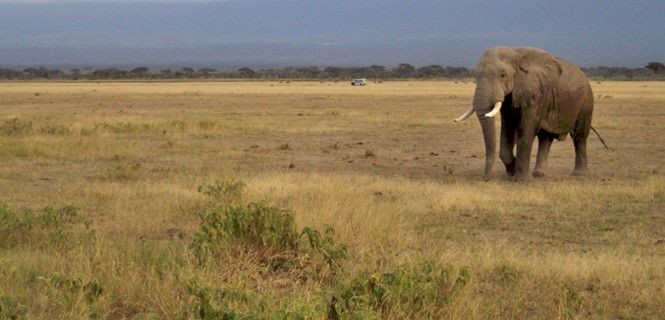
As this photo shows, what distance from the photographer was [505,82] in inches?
583

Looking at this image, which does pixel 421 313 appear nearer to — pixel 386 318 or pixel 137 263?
pixel 386 318

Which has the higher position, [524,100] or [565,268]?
[524,100]

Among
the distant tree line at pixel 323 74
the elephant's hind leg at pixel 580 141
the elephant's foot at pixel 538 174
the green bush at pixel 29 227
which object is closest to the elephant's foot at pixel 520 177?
the elephant's foot at pixel 538 174

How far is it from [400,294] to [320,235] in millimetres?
1710

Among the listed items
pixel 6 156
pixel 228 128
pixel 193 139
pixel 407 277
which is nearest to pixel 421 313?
pixel 407 277

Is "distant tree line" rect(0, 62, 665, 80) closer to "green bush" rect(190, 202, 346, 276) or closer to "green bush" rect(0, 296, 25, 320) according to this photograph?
"green bush" rect(190, 202, 346, 276)

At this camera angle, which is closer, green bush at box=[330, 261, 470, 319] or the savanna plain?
green bush at box=[330, 261, 470, 319]

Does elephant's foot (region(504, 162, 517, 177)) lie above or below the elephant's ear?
below

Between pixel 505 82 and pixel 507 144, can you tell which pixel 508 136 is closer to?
pixel 507 144

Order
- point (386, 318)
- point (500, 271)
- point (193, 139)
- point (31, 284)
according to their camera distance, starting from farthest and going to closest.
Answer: point (193, 139) → point (500, 271) → point (31, 284) → point (386, 318)

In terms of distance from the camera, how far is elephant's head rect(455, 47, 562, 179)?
14.7m

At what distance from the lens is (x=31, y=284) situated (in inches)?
276

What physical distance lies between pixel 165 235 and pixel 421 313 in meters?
4.12

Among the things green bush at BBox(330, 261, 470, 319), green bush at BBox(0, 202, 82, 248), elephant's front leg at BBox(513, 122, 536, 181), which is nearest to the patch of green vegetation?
green bush at BBox(330, 261, 470, 319)
